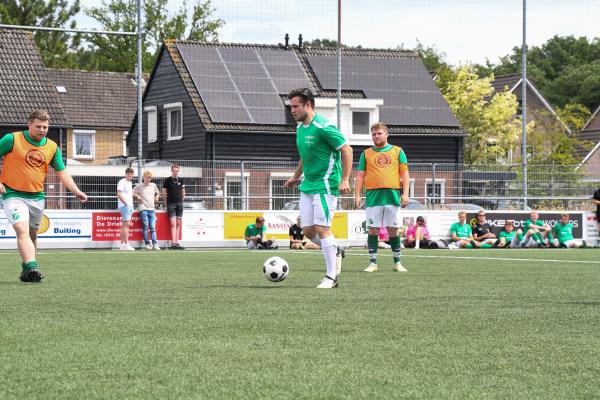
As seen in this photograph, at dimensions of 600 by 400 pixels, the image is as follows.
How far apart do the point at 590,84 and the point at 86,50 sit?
131 ft

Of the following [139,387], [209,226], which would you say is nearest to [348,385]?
[139,387]

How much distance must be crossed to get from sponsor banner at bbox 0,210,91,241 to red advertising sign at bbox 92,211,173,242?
22cm

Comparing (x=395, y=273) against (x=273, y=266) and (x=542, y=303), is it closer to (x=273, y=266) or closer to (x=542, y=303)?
(x=273, y=266)

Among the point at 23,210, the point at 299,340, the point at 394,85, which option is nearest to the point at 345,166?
the point at 23,210

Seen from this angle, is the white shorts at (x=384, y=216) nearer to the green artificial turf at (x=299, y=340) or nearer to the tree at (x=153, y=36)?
the green artificial turf at (x=299, y=340)

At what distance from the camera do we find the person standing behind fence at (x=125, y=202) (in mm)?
26828

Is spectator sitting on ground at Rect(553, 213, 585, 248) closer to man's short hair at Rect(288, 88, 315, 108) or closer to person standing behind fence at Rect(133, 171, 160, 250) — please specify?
person standing behind fence at Rect(133, 171, 160, 250)

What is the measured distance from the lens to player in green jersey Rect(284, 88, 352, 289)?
1172 cm

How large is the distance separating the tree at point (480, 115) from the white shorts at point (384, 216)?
4801 cm

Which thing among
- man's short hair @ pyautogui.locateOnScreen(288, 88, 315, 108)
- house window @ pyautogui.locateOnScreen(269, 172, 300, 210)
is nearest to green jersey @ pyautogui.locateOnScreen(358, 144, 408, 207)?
man's short hair @ pyautogui.locateOnScreen(288, 88, 315, 108)

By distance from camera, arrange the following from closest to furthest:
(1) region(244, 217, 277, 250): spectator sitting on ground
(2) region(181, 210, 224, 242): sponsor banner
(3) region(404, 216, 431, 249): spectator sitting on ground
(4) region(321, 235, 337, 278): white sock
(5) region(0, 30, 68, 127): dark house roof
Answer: (4) region(321, 235, 337, 278): white sock, (1) region(244, 217, 277, 250): spectator sitting on ground, (2) region(181, 210, 224, 242): sponsor banner, (3) region(404, 216, 431, 249): spectator sitting on ground, (5) region(0, 30, 68, 127): dark house roof

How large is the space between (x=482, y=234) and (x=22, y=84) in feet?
88.1

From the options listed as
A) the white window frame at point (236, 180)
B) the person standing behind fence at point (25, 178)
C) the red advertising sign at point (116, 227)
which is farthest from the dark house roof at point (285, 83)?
the person standing behind fence at point (25, 178)

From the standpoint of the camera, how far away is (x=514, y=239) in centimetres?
3006
